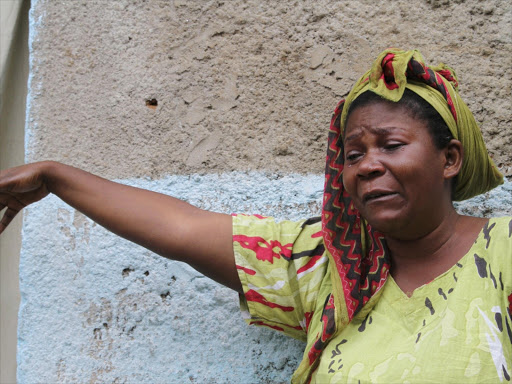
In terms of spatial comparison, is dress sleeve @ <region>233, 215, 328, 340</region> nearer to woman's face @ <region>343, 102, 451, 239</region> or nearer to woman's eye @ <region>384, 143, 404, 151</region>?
woman's face @ <region>343, 102, 451, 239</region>

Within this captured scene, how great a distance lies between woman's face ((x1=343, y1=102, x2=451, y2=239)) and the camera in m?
1.36

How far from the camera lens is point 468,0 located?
1.82 meters

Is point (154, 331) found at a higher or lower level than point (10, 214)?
lower

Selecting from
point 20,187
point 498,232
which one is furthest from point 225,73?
point 498,232

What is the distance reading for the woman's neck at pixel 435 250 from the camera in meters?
1.40

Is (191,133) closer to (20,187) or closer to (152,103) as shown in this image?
(152,103)

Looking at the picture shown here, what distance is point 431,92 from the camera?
1.42m

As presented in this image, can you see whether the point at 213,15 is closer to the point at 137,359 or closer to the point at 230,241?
the point at 230,241

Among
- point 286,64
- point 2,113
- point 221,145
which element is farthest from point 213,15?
point 2,113

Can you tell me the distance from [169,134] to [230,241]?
61 centimetres

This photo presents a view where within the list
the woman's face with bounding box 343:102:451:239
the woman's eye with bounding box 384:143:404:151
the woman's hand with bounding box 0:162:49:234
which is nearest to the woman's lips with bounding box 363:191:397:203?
the woman's face with bounding box 343:102:451:239

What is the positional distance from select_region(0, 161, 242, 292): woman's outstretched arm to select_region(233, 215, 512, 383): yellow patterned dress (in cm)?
6

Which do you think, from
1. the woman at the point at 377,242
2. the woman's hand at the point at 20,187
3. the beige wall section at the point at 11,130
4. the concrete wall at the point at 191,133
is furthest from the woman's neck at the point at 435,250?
the beige wall section at the point at 11,130

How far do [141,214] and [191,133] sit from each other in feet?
1.67
